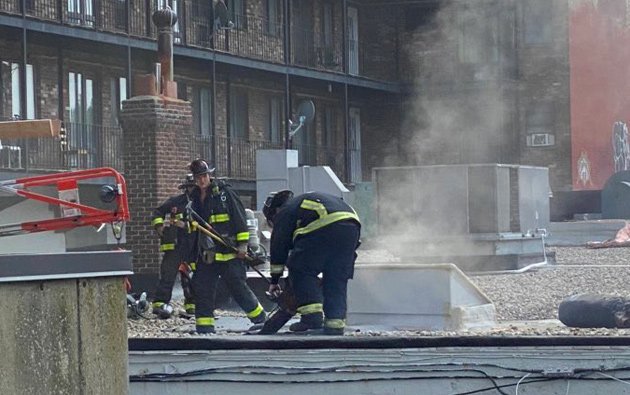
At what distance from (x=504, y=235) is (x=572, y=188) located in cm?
1678

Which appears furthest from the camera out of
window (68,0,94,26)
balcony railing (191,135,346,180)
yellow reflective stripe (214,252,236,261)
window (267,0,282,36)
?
window (267,0,282,36)

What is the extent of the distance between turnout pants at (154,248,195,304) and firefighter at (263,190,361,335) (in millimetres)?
3544

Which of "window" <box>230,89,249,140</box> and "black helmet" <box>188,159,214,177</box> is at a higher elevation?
"window" <box>230,89,249,140</box>

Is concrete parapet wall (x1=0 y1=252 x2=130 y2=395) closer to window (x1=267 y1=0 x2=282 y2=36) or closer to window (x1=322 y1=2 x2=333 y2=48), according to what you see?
window (x1=267 y1=0 x2=282 y2=36)

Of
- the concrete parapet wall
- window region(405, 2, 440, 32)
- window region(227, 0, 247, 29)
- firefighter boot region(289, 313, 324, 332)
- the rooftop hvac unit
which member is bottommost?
firefighter boot region(289, 313, 324, 332)

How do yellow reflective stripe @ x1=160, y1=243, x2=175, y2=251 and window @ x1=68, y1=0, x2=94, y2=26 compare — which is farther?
window @ x1=68, y1=0, x2=94, y2=26

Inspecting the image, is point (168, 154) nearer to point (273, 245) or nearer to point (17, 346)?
point (273, 245)

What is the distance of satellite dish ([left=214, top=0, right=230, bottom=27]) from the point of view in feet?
92.1

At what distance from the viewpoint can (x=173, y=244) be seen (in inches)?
518

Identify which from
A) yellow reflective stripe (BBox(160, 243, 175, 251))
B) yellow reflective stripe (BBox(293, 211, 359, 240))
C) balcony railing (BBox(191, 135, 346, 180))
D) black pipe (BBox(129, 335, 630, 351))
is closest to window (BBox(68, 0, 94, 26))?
balcony railing (BBox(191, 135, 346, 180))

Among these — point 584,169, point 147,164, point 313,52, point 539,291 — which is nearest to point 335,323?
point 147,164

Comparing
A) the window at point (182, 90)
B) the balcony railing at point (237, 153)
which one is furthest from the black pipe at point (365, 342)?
the window at point (182, 90)

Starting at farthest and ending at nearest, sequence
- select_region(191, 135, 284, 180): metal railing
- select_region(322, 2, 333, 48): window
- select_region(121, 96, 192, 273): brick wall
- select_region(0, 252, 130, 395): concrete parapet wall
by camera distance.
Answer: select_region(322, 2, 333, 48): window → select_region(191, 135, 284, 180): metal railing → select_region(121, 96, 192, 273): brick wall → select_region(0, 252, 130, 395): concrete parapet wall

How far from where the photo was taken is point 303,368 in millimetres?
7059
